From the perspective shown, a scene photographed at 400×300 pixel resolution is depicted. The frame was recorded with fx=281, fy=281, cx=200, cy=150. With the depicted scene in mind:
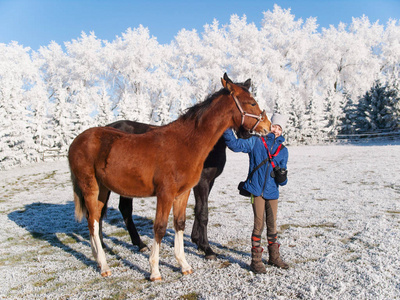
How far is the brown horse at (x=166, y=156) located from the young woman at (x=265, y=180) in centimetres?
28

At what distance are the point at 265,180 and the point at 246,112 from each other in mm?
961

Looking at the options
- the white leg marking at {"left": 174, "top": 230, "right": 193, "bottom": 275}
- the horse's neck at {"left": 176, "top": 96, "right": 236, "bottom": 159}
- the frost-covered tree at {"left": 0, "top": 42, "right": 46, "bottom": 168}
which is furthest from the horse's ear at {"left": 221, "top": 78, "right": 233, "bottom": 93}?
the frost-covered tree at {"left": 0, "top": 42, "right": 46, "bottom": 168}

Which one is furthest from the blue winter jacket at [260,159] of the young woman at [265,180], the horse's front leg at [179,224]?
→ the horse's front leg at [179,224]

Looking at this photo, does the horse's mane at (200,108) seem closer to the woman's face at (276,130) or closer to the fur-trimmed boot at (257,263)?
the woman's face at (276,130)

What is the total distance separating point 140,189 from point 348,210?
508cm

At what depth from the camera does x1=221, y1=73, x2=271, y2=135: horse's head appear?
374 cm

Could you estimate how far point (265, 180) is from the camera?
3.84 meters

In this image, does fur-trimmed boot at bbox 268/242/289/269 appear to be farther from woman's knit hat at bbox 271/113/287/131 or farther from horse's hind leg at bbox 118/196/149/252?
horse's hind leg at bbox 118/196/149/252

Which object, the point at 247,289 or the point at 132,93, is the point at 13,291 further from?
the point at 132,93

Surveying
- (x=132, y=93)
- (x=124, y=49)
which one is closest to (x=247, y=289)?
(x=132, y=93)

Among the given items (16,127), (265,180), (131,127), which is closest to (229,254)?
(265,180)

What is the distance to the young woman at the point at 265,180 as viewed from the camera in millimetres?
3795

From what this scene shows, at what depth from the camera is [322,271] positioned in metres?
3.60

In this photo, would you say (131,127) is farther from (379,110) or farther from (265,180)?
(379,110)
